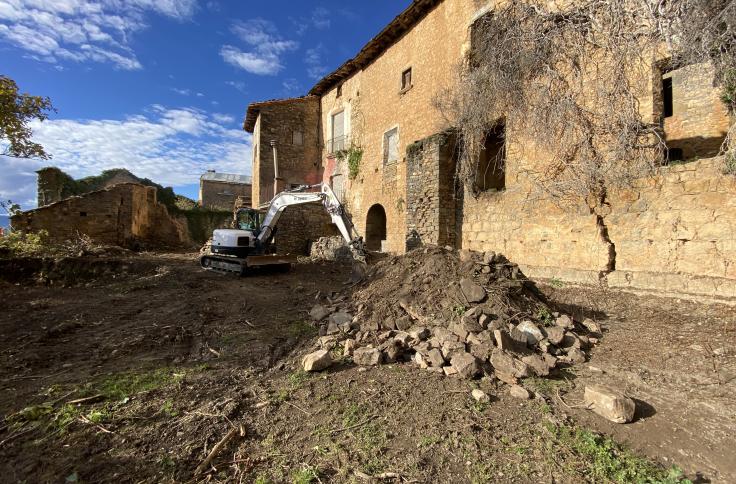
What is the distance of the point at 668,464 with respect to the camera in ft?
7.89

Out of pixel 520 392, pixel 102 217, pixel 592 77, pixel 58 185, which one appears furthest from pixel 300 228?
pixel 58 185

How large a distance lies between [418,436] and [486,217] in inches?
271

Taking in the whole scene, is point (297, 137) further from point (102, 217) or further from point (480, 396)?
point (480, 396)

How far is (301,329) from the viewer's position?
536 cm

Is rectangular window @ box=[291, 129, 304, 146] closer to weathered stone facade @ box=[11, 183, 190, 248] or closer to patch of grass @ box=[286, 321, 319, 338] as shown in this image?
weathered stone facade @ box=[11, 183, 190, 248]

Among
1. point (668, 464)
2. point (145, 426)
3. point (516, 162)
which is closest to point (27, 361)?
point (145, 426)

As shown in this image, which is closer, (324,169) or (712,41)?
(712,41)

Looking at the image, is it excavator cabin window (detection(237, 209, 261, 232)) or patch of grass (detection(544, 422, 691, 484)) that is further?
excavator cabin window (detection(237, 209, 261, 232))

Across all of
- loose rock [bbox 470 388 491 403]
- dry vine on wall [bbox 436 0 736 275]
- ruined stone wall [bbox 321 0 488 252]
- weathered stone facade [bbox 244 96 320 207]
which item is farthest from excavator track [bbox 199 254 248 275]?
loose rock [bbox 470 388 491 403]

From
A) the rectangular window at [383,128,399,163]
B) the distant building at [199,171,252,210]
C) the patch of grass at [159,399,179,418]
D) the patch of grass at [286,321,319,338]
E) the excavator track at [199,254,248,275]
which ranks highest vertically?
the distant building at [199,171,252,210]

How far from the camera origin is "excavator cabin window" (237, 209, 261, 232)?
11555 mm

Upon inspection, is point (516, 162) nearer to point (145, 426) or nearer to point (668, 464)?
point (668, 464)

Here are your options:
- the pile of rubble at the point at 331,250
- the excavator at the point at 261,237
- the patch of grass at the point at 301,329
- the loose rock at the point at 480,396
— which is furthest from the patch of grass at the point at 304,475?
the pile of rubble at the point at 331,250

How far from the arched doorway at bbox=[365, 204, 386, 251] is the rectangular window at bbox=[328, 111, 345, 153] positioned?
13.3 ft
